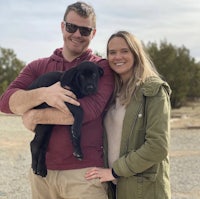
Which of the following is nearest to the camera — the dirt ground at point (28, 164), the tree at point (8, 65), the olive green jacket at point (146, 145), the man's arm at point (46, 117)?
the olive green jacket at point (146, 145)

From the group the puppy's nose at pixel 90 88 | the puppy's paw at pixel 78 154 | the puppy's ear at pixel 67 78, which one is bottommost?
the puppy's paw at pixel 78 154

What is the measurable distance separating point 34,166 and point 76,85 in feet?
2.68

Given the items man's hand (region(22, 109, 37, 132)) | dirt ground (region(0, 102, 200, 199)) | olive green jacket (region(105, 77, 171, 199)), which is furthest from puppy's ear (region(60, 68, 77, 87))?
dirt ground (region(0, 102, 200, 199))

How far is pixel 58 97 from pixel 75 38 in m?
0.63

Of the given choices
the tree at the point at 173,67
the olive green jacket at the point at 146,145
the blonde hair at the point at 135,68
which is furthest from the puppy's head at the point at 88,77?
the tree at the point at 173,67

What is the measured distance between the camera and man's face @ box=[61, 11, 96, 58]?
3637mm

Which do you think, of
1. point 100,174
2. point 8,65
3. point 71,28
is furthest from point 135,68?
point 8,65

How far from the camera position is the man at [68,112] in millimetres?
3402

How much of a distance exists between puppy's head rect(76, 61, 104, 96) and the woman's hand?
661 mm

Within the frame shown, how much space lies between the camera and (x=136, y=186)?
3400 millimetres

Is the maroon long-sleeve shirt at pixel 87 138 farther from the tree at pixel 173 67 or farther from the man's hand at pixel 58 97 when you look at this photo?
the tree at pixel 173 67

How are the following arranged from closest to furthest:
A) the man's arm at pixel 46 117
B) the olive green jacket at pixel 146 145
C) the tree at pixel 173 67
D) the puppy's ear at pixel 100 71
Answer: the olive green jacket at pixel 146 145
the man's arm at pixel 46 117
the puppy's ear at pixel 100 71
the tree at pixel 173 67

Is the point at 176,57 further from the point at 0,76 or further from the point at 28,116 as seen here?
the point at 28,116

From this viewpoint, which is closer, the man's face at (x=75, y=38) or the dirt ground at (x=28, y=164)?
the man's face at (x=75, y=38)
